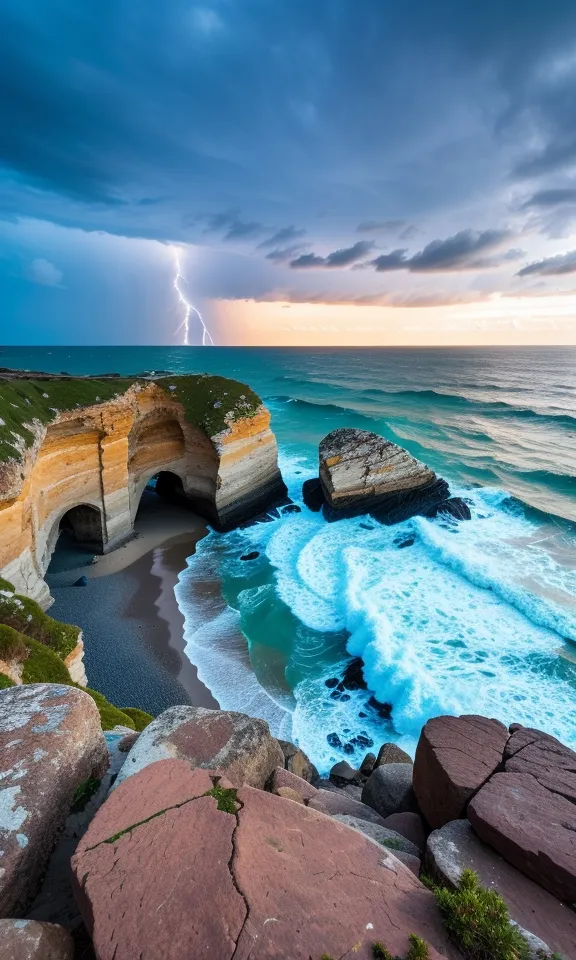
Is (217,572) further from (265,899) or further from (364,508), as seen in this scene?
(265,899)

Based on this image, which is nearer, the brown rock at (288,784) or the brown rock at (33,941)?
the brown rock at (33,941)

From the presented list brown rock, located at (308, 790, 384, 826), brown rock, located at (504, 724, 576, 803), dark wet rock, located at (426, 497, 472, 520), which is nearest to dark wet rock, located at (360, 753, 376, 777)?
brown rock, located at (308, 790, 384, 826)

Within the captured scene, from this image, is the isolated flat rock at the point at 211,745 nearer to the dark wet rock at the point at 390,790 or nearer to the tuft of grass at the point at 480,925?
the dark wet rock at the point at 390,790

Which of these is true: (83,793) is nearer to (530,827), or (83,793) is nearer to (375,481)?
(530,827)

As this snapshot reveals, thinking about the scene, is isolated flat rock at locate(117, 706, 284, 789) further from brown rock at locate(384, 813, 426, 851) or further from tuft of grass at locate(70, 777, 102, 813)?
brown rock at locate(384, 813, 426, 851)

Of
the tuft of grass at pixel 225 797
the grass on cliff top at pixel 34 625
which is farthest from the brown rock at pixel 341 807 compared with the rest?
the grass on cliff top at pixel 34 625

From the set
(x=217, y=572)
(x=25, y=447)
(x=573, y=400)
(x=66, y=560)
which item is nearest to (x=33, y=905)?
(x=25, y=447)
